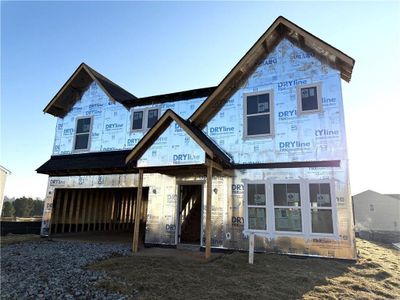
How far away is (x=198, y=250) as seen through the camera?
1130cm

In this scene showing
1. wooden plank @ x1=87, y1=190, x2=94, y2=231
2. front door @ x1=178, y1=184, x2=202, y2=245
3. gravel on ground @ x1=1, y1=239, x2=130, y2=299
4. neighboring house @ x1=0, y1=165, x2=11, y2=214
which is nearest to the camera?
gravel on ground @ x1=1, y1=239, x2=130, y2=299

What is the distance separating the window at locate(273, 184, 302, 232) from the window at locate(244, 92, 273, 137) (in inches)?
91.3

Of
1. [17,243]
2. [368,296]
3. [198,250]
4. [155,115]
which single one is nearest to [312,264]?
[368,296]

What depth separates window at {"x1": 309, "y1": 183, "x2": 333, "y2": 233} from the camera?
9.77 m

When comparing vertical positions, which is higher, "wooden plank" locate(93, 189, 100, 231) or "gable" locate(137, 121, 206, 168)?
"gable" locate(137, 121, 206, 168)

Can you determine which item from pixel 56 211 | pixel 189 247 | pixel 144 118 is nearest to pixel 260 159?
pixel 189 247

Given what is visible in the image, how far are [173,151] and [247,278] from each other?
482cm

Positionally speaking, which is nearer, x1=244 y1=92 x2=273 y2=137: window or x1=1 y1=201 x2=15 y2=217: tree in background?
x1=244 y1=92 x2=273 y2=137: window

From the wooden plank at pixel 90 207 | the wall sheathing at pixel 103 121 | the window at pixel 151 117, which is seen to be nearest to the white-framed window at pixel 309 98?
the wall sheathing at pixel 103 121

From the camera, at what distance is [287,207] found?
1035 centimetres

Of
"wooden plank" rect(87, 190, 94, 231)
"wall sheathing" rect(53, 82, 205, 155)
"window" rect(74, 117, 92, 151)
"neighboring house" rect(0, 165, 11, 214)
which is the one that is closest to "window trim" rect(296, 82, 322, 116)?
"wall sheathing" rect(53, 82, 205, 155)

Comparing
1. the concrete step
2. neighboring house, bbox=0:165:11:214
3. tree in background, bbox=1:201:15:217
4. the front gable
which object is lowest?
the concrete step

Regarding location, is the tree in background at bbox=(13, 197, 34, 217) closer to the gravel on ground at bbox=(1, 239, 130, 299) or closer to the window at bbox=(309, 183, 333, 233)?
the gravel on ground at bbox=(1, 239, 130, 299)

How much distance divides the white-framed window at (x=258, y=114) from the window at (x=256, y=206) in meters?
2.16
